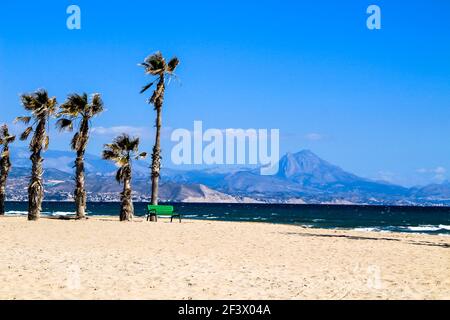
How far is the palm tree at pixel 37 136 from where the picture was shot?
3638 centimetres

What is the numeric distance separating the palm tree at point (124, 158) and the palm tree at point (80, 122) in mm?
1753

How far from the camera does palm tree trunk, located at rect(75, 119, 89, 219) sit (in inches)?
1462

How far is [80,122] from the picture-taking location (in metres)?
37.6

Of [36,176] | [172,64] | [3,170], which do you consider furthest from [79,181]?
[3,170]

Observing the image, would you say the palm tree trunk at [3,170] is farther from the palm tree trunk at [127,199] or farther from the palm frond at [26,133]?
the palm tree trunk at [127,199]

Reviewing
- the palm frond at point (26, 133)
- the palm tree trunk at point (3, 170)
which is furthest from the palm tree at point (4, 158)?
the palm frond at point (26, 133)

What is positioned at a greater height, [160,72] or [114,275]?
[160,72]

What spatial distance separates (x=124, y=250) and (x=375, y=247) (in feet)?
36.5

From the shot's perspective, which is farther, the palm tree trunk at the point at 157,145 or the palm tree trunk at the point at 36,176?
the palm tree trunk at the point at 157,145

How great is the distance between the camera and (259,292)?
12203 millimetres
